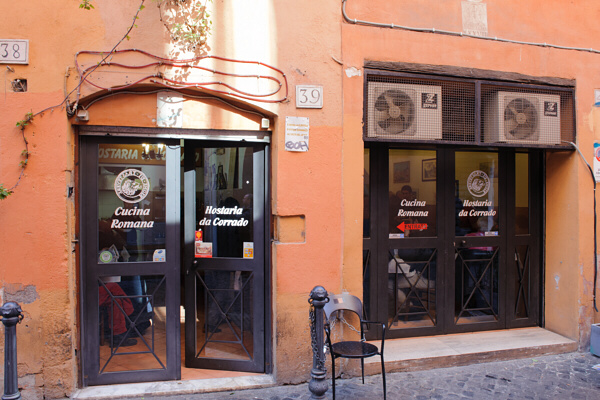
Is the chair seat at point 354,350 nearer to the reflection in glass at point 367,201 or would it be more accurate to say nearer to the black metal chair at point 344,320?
the black metal chair at point 344,320

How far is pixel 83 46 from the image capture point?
4281 millimetres

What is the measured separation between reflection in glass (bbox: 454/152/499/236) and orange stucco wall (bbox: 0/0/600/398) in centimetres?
82

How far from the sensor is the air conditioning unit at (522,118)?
213 inches

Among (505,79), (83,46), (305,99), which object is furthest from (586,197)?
(83,46)

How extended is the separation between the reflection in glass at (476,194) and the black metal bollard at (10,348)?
5.02 meters

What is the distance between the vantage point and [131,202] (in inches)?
181

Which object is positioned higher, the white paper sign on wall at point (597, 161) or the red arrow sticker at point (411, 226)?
the white paper sign on wall at point (597, 161)

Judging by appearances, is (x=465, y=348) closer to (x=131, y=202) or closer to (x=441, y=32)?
(x=441, y=32)

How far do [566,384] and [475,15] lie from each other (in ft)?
14.2

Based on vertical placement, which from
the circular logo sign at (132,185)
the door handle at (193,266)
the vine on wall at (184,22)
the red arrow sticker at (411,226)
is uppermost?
the vine on wall at (184,22)

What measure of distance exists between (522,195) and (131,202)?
17.0 ft

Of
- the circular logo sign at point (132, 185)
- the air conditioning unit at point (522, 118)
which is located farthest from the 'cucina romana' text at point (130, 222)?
the air conditioning unit at point (522, 118)

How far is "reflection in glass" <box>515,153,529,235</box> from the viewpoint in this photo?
6.14 metres

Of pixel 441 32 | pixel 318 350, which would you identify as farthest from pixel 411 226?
pixel 318 350
